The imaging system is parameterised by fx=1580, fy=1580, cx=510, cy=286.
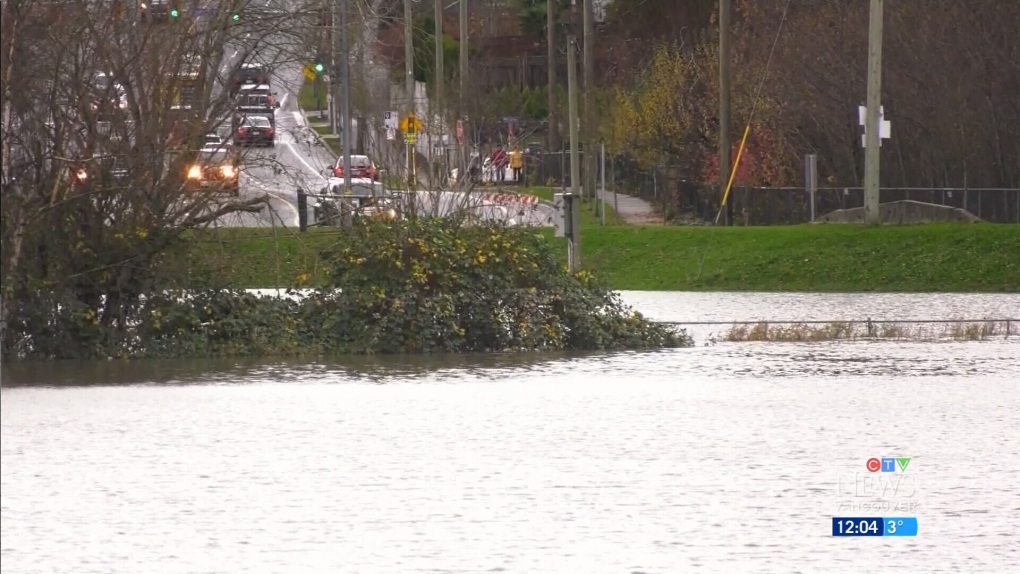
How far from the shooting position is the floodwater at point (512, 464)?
921 cm

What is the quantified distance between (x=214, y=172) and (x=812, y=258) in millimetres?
17621

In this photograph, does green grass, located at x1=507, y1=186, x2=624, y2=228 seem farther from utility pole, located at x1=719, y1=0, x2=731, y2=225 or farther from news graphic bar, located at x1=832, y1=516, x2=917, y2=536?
news graphic bar, located at x1=832, y1=516, x2=917, y2=536

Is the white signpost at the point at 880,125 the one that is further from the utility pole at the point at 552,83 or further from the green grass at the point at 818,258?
the utility pole at the point at 552,83

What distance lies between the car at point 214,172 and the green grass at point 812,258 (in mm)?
10044

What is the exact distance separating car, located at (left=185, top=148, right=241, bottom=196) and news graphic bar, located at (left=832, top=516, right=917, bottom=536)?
1154cm

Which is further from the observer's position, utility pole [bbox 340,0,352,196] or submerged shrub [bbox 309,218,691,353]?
utility pole [bbox 340,0,352,196]

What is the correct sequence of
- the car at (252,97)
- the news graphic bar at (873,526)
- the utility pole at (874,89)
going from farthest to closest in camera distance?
the utility pole at (874,89) → the car at (252,97) → the news graphic bar at (873,526)

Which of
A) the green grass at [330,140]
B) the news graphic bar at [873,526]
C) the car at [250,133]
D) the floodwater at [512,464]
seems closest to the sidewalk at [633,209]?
the green grass at [330,140]

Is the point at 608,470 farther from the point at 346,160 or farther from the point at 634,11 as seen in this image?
the point at 634,11

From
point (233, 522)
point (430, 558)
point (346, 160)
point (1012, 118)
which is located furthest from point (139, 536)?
point (1012, 118)

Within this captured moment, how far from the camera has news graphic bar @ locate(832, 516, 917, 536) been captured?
31.9ft

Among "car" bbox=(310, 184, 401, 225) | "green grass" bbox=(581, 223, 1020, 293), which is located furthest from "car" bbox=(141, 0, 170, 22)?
"green grass" bbox=(581, 223, 1020, 293)

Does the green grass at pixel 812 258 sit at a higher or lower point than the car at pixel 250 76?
lower

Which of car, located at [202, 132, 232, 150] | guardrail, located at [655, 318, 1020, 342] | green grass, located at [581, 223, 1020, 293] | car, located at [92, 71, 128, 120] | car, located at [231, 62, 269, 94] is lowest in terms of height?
guardrail, located at [655, 318, 1020, 342]
